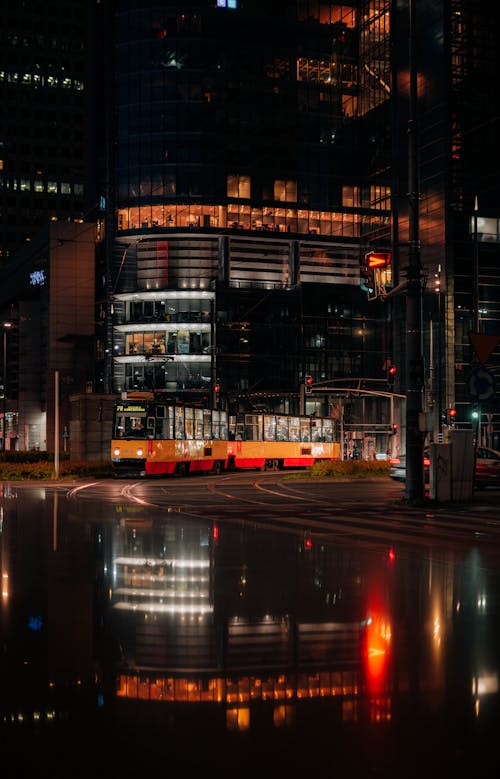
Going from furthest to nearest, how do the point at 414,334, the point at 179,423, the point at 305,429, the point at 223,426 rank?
the point at 305,429
the point at 223,426
the point at 179,423
the point at 414,334

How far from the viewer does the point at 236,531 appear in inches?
744

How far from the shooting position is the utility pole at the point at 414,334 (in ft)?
80.2

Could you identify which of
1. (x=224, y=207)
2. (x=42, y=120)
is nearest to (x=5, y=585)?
(x=224, y=207)

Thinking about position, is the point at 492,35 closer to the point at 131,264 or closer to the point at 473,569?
the point at 131,264

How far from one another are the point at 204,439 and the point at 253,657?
4436 cm

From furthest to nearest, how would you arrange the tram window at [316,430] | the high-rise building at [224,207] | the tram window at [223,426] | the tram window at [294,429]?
the high-rise building at [224,207], the tram window at [316,430], the tram window at [294,429], the tram window at [223,426]

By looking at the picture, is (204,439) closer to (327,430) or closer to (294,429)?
(294,429)

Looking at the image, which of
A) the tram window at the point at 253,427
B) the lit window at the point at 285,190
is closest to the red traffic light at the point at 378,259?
the tram window at the point at 253,427

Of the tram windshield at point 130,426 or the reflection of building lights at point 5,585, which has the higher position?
the tram windshield at point 130,426

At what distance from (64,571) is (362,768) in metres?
8.52

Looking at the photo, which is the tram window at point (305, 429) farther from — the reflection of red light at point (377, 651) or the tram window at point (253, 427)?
the reflection of red light at point (377, 651)

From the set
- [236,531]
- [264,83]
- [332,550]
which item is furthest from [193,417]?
[264,83]

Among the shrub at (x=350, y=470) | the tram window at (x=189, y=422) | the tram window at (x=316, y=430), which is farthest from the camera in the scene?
the tram window at (x=316, y=430)

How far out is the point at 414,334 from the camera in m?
24.7
